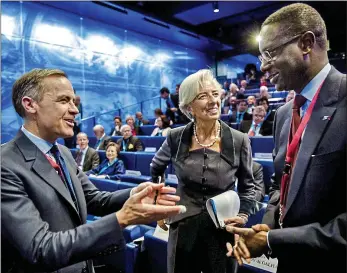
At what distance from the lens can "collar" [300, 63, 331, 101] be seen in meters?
1.00

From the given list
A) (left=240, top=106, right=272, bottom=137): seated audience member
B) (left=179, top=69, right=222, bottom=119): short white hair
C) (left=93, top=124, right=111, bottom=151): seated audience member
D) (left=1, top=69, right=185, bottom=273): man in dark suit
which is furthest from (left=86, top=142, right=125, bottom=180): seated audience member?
(left=1, top=69, right=185, bottom=273): man in dark suit

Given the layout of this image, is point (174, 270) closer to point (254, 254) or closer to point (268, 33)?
point (254, 254)

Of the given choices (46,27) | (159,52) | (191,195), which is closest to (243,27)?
(159,52)

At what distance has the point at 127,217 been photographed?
0.94 meters

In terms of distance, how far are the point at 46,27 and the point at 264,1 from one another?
673cm

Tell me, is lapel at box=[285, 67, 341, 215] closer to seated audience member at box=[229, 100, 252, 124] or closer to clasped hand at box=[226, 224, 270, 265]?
clasped hand at box=[226, 224, 270, 265]

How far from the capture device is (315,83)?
1.01 m

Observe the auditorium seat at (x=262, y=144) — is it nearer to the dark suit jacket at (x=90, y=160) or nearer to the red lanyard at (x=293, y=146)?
the dark suit jacket at (x=90, y=160)

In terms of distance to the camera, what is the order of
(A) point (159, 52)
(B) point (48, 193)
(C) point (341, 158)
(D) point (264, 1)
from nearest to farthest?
(C) point (341, 158), (B) point (48, 193), (D) point (264, 1), (A) point (159, 52)

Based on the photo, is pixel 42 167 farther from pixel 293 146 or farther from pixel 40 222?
pixel 293 146

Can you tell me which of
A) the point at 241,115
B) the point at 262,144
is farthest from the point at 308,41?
the point at 241,115

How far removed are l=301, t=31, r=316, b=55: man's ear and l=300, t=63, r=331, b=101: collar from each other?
88 millimetres

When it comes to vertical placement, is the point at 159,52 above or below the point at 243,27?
below

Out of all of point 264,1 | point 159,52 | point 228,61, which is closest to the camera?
point 264,1
